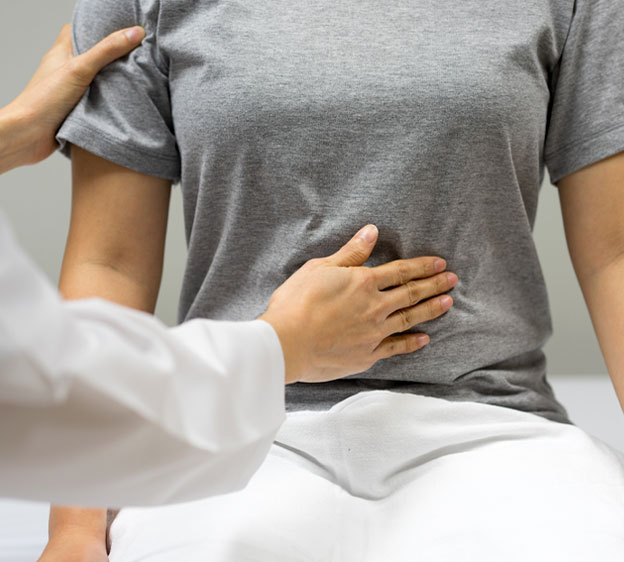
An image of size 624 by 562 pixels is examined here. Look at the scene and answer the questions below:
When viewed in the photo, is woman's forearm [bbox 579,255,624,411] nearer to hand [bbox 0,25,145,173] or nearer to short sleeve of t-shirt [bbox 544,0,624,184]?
short sleeve of t-shirt [bbox 544,0,624,184]

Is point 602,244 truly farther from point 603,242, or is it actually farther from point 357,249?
point 357,249

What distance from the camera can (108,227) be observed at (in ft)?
3.54

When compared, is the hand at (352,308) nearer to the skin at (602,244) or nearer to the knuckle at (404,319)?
the knuckle at (404,319)

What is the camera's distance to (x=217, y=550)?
2.55 feet

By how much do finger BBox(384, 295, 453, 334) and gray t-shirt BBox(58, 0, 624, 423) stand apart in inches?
0.9

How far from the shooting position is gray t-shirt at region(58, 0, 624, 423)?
0.96m

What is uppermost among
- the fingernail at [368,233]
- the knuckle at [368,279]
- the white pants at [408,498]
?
the fingernail at [368,233]

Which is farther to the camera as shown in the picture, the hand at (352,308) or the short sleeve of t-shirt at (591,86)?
the short sleeve of t-shirt at (591,86)

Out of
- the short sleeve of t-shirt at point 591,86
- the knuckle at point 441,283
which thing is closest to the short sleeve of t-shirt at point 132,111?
the knuckle at point 441,283

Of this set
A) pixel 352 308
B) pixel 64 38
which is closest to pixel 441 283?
pixel 352 308

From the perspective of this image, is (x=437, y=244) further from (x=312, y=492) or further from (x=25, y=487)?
(x=25, y=487)

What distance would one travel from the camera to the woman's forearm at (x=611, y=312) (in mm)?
1009

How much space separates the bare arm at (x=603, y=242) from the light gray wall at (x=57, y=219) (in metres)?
1.25

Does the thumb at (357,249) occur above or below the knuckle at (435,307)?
above
